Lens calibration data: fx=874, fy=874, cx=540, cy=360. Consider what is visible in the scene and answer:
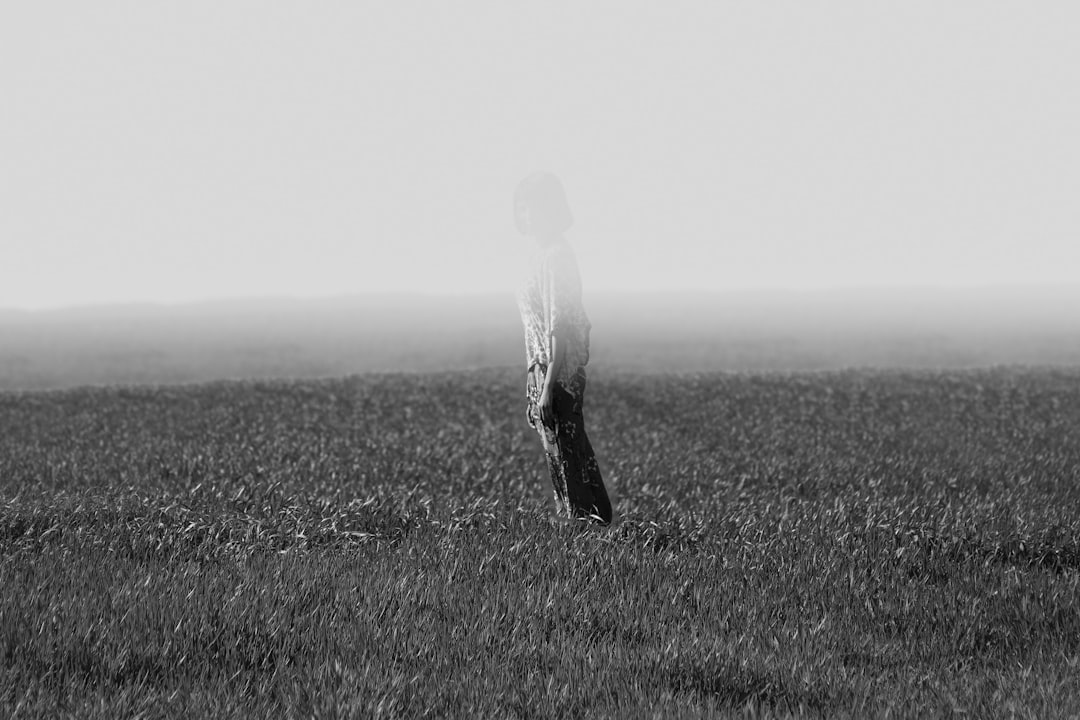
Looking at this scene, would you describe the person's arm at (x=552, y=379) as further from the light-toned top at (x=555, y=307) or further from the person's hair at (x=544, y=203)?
the person's hair at (x=544, y=203)

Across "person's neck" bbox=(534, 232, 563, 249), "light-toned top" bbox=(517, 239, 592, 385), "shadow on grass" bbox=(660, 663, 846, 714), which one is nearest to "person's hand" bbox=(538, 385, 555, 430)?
"light-toned top" bbox=(517, 239, 592, 385)

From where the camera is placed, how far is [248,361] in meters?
44.3

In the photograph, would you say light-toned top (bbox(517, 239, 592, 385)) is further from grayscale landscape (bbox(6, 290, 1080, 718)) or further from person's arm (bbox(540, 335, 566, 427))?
grayscale landscape (bbox(6, 290, 1080, 718))

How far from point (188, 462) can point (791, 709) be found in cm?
904

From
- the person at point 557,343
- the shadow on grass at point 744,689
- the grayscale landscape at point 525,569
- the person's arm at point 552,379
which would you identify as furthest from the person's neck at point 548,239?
the shadow on grass at point 744,689

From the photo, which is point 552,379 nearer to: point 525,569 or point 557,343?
point 557,343

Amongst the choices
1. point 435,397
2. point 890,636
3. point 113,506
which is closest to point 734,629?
point 890,636

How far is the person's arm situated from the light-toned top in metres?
0.05

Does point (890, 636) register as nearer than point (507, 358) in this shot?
Yes

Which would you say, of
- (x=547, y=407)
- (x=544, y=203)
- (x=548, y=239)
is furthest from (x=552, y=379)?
(x=544, y=203)

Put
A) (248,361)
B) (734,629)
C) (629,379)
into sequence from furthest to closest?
(248,361), (629,379), (734,629)

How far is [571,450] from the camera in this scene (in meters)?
8.02

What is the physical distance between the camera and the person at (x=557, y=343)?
7.71 meters

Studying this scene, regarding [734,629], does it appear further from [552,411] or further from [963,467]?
[963,467]
